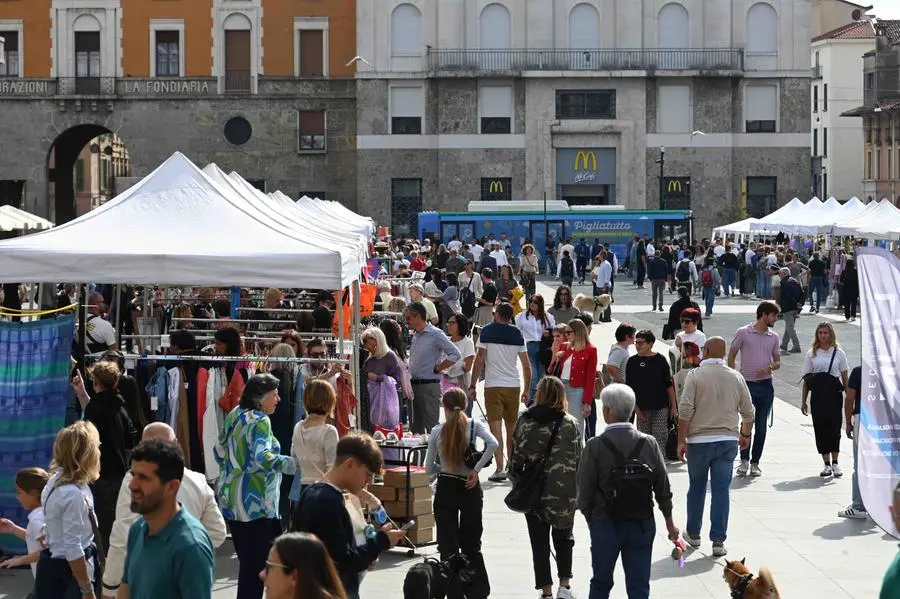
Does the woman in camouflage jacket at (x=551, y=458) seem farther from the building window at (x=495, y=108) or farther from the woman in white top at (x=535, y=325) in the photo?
the building window at (x=495, y=108)

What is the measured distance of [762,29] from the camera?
60.4 m

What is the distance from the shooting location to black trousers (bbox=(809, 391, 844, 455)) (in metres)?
14.3

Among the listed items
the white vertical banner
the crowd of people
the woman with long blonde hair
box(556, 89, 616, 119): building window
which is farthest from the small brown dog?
box(556, 89, 616, 119): building window

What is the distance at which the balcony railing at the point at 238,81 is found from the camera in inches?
2383

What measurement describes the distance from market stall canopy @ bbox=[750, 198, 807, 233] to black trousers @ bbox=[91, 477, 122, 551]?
36.2 m

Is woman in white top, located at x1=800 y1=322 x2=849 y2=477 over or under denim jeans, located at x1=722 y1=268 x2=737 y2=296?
under

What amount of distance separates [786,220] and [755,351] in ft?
103

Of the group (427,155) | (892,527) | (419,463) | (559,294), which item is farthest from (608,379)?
(427,155)

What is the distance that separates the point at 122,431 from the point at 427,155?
166 ft

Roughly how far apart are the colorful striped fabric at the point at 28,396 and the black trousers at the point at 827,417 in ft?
23.2

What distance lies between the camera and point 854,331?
102ft

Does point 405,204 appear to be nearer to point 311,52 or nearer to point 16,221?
point 311,52

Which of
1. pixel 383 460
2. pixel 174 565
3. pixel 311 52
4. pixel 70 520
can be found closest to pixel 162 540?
pixel 174 565

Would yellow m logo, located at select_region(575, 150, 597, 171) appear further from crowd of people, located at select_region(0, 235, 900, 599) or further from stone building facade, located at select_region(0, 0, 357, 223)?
crowd of people, located at select_region(0, 235, 900, 599)
